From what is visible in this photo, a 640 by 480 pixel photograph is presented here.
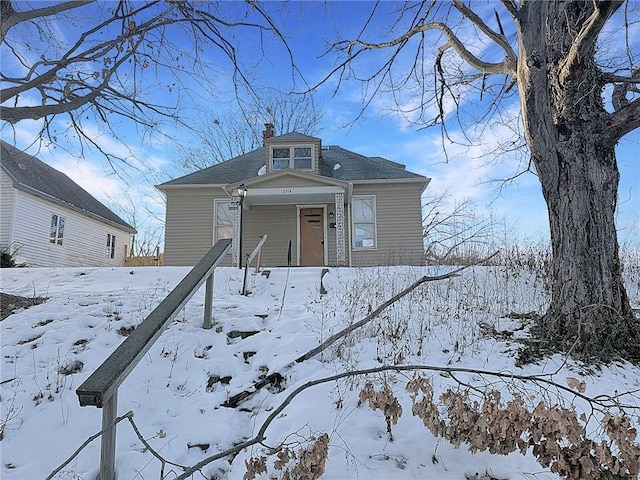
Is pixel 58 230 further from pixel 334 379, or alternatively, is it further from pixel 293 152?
pixel 334 379

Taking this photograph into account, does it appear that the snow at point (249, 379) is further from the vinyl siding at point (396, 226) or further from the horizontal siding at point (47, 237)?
the horizontal siding at point (47, 237)

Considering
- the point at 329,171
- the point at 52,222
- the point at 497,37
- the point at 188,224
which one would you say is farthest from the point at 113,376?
the point at 52,222

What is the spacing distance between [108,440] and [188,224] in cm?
1243

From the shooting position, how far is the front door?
1416 cm

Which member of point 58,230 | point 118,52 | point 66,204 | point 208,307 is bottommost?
point 208,307

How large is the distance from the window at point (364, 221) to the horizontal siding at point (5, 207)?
12.2 meters

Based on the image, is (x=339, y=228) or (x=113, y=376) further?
(x=339, y=228)

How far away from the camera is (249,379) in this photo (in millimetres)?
3520

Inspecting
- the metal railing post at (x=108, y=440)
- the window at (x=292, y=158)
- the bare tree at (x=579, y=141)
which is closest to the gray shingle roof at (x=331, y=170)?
the window at (x=292, y=158)

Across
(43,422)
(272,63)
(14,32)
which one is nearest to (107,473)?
(43,422)

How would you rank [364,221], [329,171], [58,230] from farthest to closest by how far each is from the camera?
[58,230], [329,171], [364,221]

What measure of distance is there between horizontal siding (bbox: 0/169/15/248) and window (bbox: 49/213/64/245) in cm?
214

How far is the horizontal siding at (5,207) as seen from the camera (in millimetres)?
14289

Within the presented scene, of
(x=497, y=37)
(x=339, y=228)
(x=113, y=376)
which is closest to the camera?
(x=113, y=376)
